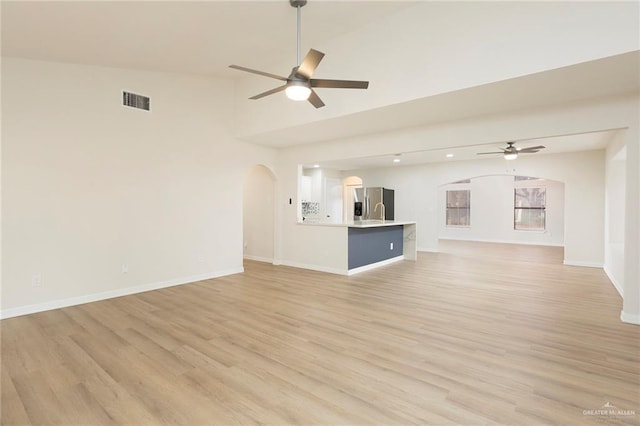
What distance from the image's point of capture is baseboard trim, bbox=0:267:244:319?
3.90 metres

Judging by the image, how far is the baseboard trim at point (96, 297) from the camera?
154 inches

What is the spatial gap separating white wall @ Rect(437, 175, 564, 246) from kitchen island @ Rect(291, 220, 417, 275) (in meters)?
4.17

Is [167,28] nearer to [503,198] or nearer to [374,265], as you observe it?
[374,265]

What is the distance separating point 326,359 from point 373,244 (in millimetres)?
4266

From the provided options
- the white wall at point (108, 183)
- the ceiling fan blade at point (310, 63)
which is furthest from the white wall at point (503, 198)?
the ceiling fan blade at point (310, 63)

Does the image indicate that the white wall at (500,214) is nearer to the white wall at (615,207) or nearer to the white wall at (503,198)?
the white wall at (503,198)

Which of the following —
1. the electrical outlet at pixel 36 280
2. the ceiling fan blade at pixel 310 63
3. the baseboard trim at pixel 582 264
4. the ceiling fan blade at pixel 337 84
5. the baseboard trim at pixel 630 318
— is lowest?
the baseboard trim at pixel 630 318

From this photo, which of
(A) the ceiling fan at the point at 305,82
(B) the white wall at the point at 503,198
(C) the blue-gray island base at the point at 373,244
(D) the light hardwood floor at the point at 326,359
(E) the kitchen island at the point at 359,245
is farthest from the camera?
(B) the white wall at the point at 503,198

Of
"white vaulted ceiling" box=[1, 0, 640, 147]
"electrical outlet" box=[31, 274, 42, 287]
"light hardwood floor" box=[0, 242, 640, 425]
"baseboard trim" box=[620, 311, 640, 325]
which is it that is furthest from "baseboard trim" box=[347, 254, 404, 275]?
"electrical outlet" box=[31, 274, 42, 287]

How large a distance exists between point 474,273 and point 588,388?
417 cm

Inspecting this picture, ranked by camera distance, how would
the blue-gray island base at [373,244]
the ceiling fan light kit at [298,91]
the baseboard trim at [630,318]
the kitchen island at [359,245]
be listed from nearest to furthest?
the ceiling fan light kit at [298,91], the baseboard trim at [630,318], the kitchen island at [359,245], the blue-gray island base at [373,244]

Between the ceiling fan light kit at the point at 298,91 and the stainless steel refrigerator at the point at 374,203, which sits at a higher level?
the ceiling fan light kit at the point at 298,91

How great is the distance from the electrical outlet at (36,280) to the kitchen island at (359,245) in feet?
14.0

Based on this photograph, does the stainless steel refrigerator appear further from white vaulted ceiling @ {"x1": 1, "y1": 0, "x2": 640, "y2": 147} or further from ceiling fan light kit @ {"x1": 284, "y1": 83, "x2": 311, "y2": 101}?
ceiling fan light kit @ {"x1": 284, "y1": 83, "x2": 311, "y2": 101}
